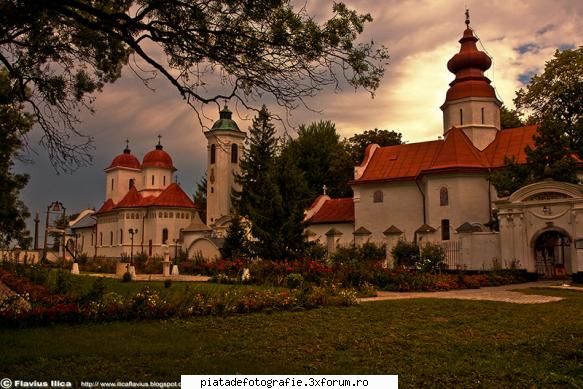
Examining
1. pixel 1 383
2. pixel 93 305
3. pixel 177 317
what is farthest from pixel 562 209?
pixel 1 383

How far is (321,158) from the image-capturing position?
177ft

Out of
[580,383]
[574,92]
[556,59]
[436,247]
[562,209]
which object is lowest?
[580,383]

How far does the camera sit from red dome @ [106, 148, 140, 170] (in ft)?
199

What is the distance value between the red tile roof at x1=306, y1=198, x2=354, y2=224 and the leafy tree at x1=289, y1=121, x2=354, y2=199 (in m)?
7.44

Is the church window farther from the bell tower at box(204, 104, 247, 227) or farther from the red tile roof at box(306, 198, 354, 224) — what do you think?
the bell tower at box(204, 104, 247, 227)

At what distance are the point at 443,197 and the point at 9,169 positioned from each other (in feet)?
79.0

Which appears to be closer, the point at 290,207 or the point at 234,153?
the point at 290,207

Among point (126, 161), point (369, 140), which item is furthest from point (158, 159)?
point (369, 140)

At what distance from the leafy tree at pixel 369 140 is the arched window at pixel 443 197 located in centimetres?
1506

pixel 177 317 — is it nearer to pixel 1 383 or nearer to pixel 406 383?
pixel 1 383

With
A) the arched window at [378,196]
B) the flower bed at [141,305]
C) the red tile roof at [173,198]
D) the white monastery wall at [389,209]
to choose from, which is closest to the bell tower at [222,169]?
the red tile roof at [173,198]

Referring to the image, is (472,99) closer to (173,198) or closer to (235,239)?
(235,239)

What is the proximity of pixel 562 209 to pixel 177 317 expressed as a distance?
18.8 m

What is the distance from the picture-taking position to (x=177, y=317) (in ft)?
36.7
